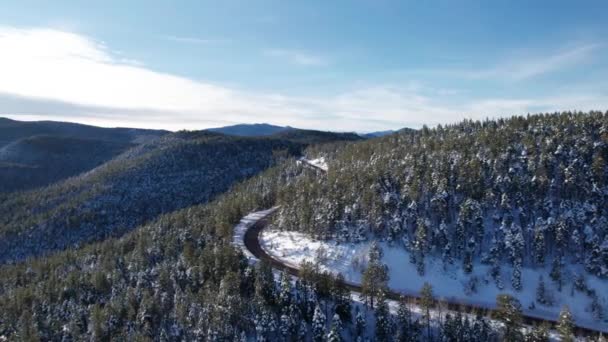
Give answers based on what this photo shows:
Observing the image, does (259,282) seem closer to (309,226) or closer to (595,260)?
(309,226)

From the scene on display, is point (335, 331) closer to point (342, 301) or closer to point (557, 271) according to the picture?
point (342, 301)

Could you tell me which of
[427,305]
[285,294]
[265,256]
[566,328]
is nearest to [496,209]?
[427,305]

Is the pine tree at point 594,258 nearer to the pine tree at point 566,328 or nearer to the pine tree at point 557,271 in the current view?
the pine tree at point 557,271

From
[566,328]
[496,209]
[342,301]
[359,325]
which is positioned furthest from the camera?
[496,209]

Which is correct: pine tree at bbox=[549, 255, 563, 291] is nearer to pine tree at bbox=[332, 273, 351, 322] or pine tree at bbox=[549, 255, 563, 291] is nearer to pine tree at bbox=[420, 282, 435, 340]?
pine tree at bbox=[420, 282, 435, 340]

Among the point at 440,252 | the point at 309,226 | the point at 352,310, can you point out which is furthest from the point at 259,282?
the point at 440,252

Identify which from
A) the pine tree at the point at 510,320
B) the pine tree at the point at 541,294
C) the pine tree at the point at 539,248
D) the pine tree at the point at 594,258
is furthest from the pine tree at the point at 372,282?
the pine tree at the point at 594,258
